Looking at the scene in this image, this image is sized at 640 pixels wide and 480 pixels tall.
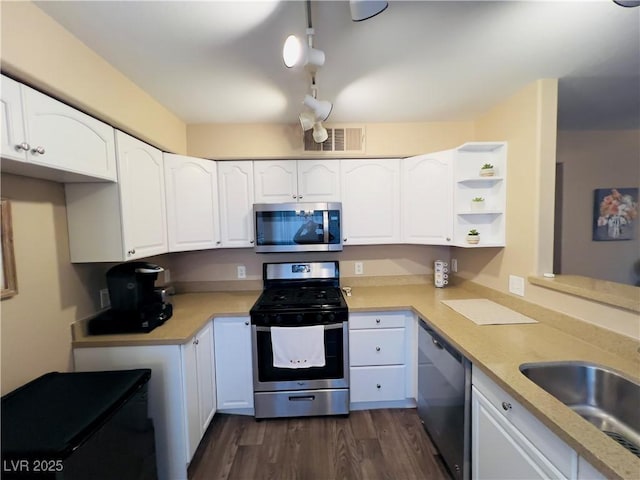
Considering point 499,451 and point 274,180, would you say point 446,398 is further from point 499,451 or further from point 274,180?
point 274,180

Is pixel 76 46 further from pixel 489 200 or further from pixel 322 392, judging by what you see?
pixel 489 200

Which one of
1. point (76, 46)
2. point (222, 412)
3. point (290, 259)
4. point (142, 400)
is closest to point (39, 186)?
point (76, 46)

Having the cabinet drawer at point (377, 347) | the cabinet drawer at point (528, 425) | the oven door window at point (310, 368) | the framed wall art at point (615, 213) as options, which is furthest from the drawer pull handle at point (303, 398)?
the framed wall art at point (615, 213)

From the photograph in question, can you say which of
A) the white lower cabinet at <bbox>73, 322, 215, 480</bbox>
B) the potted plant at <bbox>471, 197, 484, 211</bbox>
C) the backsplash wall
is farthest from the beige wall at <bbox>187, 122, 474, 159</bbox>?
the white lower cabinet at <bbox>73, 322, 215, 480</bbox>

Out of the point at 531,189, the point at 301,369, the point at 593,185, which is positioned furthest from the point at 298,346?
the point at 593,185

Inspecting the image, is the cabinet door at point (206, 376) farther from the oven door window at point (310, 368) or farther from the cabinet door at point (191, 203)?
the cabinet door at point (191, 203)

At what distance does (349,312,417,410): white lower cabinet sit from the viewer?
6.75 feet

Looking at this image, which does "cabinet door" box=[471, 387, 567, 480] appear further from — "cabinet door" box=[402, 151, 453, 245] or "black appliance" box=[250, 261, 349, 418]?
"cabinet door" box=[402, 151, 453, 245]

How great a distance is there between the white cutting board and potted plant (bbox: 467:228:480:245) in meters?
0.47

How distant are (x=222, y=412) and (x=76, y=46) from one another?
97.2 inches

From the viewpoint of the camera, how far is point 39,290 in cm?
133

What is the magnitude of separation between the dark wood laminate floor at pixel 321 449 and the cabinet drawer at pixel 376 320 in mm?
725

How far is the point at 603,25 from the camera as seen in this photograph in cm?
119

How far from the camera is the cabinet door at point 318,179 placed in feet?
7.72
